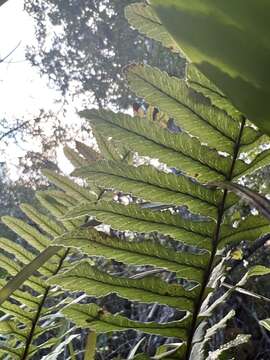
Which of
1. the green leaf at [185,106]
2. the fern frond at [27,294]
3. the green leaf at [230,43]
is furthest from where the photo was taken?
the fern frond at [27,294]

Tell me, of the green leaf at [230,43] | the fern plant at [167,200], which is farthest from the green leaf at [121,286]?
the green leaf at [230,43]

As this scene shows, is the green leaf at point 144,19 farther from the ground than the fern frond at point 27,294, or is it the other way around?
the green leaf at point 144,19

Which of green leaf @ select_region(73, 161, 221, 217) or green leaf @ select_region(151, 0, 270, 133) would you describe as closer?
green leaf @ select_region(151, 0, 270, 133)

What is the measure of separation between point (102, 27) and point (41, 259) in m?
6.73

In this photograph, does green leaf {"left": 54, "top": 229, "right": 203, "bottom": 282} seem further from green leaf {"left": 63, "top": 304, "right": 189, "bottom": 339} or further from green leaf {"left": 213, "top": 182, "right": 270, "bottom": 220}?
green leaf {"left": 213, "top": 182, "right": 270, "bottom": 220}

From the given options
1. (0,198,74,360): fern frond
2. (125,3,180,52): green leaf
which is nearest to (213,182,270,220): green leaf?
(125,3,180,52): green leaf

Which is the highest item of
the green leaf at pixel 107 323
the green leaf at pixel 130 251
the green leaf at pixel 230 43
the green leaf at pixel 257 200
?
the green leaf at pixel 230 43

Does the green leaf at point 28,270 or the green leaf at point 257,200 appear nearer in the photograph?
the green leaf at point 257,200

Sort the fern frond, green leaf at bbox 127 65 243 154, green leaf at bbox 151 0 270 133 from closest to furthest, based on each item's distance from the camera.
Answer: green leaf at bbox 151 0 270 133
green leaf at bbox 127 65 243 154
the fern frond

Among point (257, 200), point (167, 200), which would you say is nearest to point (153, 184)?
point (167, 200)

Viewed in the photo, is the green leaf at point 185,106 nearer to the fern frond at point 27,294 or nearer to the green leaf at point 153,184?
the green leaf at point 153,184

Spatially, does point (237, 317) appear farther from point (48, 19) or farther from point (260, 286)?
point (48, 19)

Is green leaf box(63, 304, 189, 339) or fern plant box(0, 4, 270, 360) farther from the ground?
fern plant box(0, 4, 270, 360)

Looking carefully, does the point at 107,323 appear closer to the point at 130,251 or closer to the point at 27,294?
the point at 130,251
